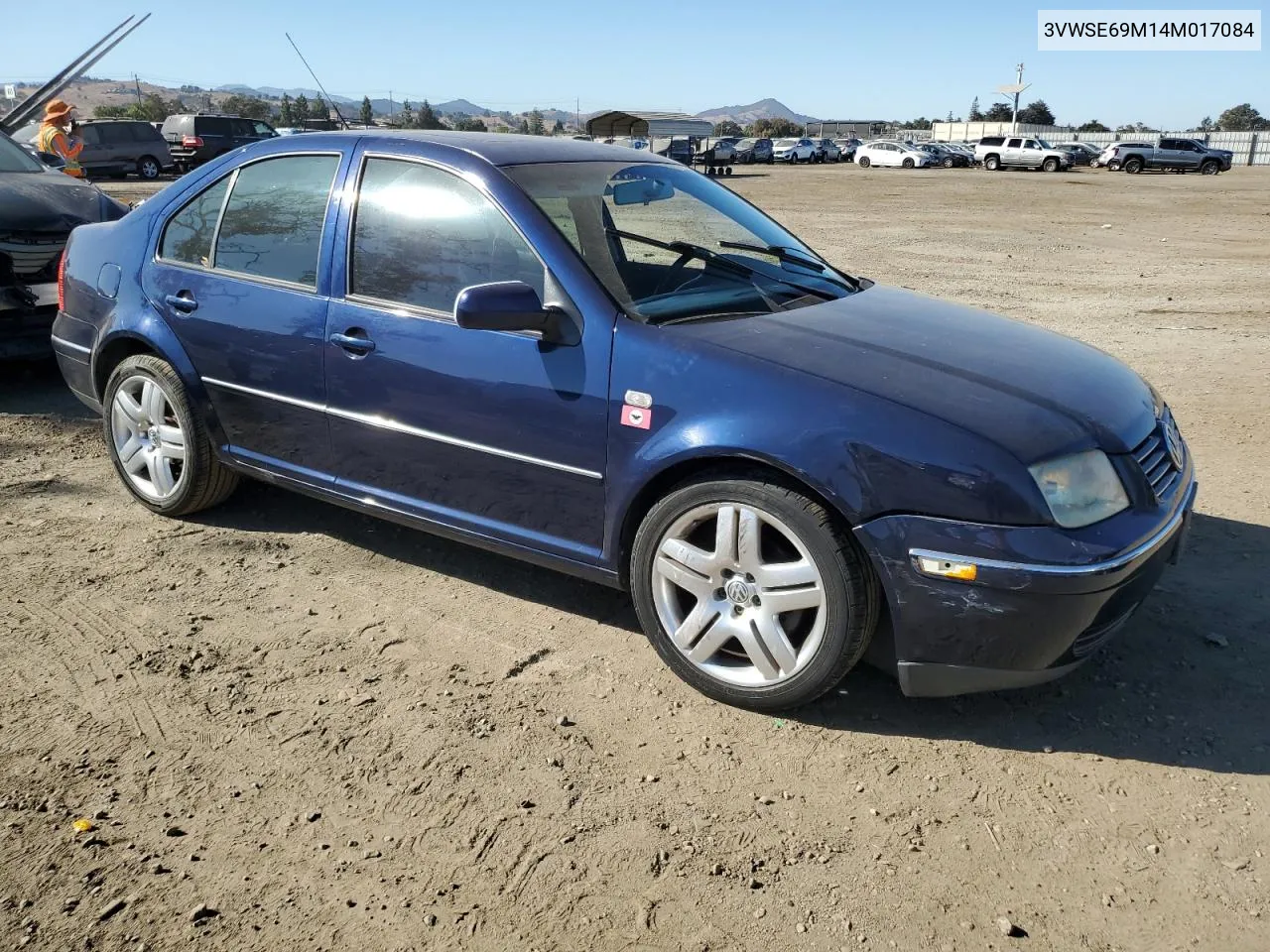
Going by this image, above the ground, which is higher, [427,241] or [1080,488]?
[427,241]

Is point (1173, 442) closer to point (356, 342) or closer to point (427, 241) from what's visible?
point (427, 241)

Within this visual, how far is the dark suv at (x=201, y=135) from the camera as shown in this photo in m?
33.1

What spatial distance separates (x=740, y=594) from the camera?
3162mm

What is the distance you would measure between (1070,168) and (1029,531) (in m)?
50.7

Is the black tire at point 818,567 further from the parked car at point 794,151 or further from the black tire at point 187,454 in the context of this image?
the parked car at point 794,151

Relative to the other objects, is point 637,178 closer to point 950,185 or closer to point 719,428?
point 719,428

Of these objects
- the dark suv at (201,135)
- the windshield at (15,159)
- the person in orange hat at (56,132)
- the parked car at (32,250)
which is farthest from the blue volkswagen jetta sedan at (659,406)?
the dark suv at (201,135)

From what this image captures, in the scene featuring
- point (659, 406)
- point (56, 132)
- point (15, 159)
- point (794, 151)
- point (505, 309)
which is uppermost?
point (794, 151)

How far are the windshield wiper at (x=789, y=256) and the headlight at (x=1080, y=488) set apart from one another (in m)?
1.48

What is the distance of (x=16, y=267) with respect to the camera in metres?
6.41

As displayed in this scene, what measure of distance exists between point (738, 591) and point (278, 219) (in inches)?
95.3

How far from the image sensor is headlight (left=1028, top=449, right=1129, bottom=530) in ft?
9.31

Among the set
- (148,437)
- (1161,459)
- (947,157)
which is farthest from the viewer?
(947,157)

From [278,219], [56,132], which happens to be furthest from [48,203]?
[56,132]
